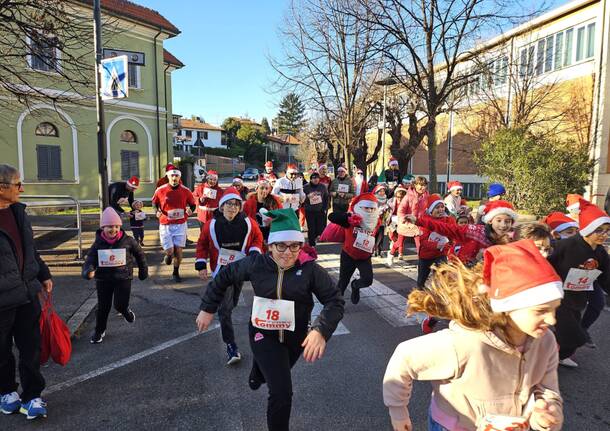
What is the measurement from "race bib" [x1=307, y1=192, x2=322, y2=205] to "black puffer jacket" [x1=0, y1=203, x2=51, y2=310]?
7572mm

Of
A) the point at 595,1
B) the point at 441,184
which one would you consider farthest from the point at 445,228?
the point at 441,184

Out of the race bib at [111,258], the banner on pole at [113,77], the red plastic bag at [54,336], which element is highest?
the banner on pole at [113,77]

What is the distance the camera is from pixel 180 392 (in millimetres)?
3807

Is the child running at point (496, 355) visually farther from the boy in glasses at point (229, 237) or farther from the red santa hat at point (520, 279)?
the boy in glasses at point (229, 237)

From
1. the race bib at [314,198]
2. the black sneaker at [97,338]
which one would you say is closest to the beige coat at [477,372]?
the black sneaker at [97,338]

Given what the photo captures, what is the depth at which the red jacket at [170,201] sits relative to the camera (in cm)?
802

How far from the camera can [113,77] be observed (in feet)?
27.2

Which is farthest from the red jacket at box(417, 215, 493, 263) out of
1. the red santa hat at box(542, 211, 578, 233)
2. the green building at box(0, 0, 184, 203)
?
the green building at box(0, 0, 184, 203)

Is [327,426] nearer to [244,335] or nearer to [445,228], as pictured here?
[244,335]

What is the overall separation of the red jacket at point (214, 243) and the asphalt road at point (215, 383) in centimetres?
105

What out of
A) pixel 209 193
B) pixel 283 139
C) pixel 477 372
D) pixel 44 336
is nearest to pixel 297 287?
pixel 477 372

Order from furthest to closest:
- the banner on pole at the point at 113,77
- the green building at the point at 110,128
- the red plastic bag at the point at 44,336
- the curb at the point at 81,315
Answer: the green building at the point at 110,128 → the banner on pole at the point at 113,77 → the curb at the point at 81,315 → the red plastic bag at the point at 44,336

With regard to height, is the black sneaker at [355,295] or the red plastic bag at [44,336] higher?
the red plastic bag at [44,336]

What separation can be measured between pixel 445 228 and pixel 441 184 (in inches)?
1226
